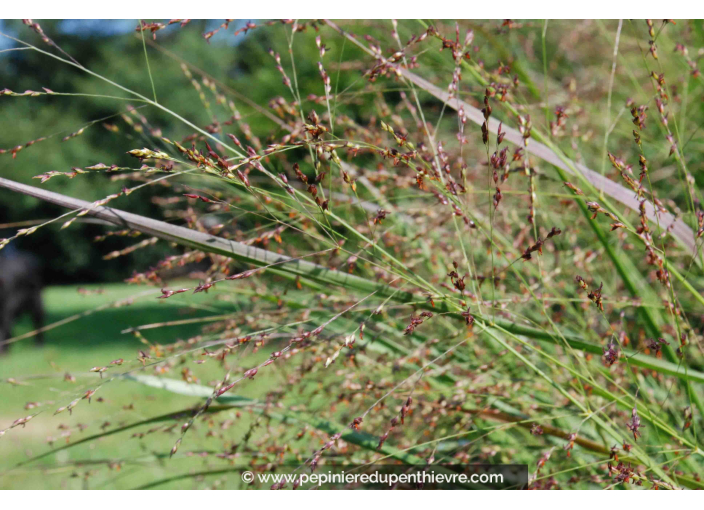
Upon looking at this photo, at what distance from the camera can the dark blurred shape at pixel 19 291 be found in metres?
5.82

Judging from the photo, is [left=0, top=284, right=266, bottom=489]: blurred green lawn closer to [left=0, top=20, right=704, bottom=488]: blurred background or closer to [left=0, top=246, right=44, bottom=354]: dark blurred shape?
[left=0, top=20, right=704, bottom=488]: blurred background

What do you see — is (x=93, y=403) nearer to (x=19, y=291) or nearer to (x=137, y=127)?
(x=137, y=127)

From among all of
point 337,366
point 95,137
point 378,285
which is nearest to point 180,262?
point 378,285

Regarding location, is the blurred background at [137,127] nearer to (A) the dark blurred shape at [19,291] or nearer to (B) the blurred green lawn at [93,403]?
(B) the blurred green lawn at [93,403]

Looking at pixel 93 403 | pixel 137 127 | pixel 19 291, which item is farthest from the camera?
pixel 19 291

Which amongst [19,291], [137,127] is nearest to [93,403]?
[137,127]

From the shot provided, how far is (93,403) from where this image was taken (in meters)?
3.20

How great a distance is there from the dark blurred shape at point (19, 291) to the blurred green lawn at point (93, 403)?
35 centimetres

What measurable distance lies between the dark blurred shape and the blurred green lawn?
1.15ft

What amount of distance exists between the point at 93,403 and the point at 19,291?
3.53 m

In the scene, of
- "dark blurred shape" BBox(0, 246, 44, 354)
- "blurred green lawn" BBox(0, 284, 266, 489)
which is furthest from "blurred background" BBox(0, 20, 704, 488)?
"dark blurred shape" BBox(0, 246, 44, 354)

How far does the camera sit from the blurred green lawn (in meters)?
1.25

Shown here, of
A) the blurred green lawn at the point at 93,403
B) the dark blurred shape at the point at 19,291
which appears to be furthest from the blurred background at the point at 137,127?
the dark blurred shape at the point at 19,291
